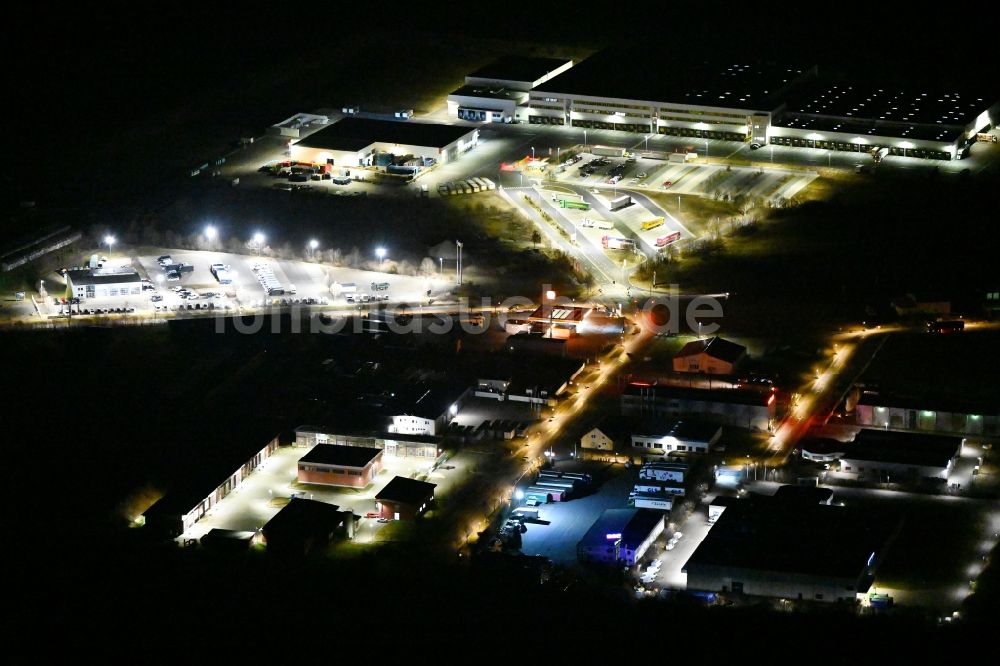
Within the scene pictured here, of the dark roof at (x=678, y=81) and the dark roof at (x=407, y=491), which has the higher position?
the dark roof at (x=678, y=81)

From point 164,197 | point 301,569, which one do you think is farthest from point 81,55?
point 301,569

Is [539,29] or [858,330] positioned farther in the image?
[539,29]

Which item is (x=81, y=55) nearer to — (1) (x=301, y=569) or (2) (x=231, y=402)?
(2) (x=231, y=402)

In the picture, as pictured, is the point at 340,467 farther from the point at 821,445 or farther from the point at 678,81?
the point at 678,81

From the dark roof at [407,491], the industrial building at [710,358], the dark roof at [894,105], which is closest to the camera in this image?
the dark roof at [407,491]

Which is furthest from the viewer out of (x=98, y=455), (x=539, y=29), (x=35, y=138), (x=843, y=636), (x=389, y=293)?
(x=539, y=29)

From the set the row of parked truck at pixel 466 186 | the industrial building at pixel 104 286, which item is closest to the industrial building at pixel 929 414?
the row of parked truck at pixel 466 186

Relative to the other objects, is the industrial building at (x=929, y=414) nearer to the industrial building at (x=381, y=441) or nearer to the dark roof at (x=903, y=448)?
the dark roof at (x=903, y=448)
